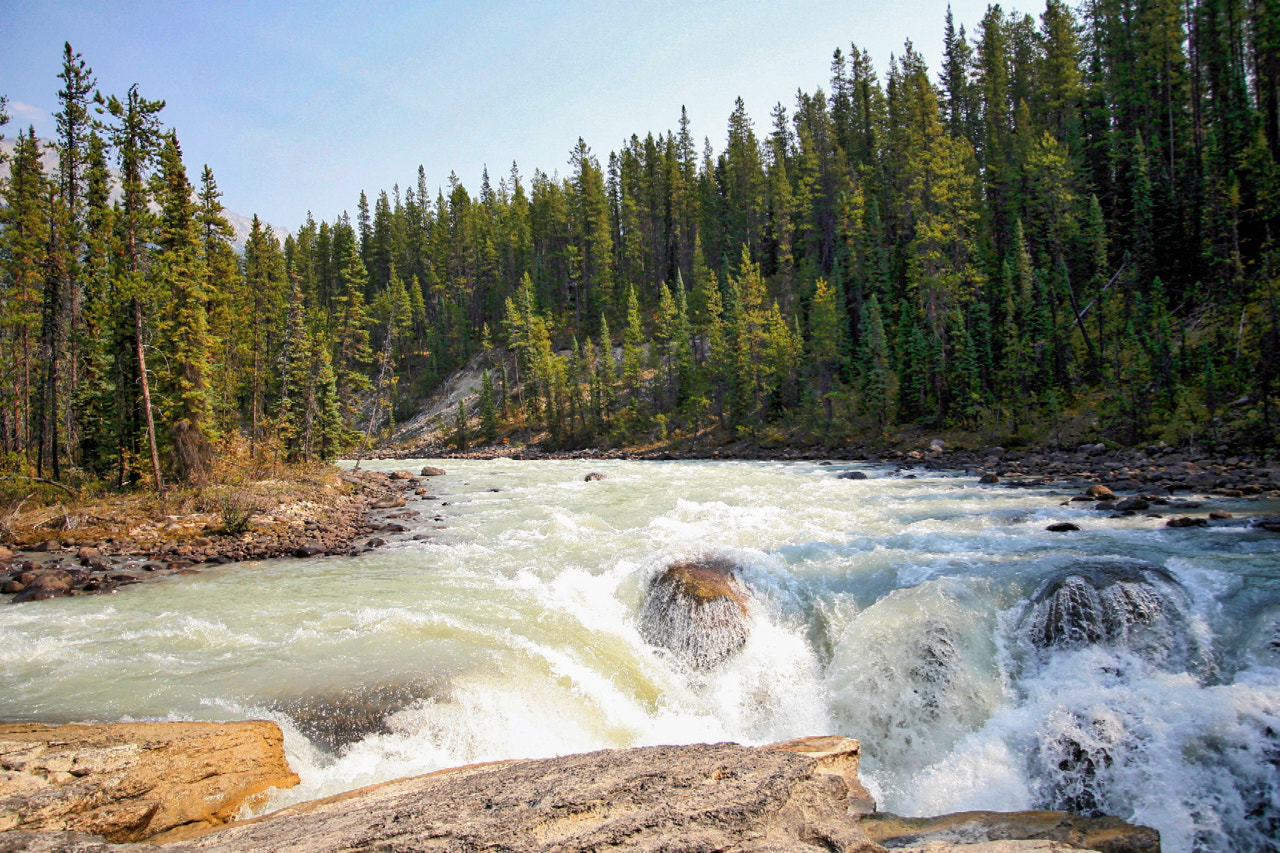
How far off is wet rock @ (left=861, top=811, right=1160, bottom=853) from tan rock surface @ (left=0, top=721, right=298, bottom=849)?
17.3ft

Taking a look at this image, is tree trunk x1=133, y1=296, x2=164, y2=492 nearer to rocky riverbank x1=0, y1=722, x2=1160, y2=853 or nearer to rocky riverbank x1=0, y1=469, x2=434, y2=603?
rocky riverbank x1=0, y1=469, x2=434, y2=603

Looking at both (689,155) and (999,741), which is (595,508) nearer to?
(999,741)

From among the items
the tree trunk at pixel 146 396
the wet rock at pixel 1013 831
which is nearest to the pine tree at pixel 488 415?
the tree trunk at pixel 146 396

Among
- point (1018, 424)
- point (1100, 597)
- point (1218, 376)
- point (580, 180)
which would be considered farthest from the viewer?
A: point (580, 180)

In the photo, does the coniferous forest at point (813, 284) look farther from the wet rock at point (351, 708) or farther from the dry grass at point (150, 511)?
the wet rock at point (351, 708)

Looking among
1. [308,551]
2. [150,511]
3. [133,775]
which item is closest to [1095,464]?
[308,551]

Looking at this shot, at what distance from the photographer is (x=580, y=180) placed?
237 ft

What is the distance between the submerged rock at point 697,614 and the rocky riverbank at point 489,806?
137 inches

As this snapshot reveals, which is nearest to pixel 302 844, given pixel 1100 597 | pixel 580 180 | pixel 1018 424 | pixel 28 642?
pixel 1100 597

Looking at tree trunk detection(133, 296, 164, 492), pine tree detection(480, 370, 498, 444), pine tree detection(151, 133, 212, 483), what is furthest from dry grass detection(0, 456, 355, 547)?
pine tree detection(480, 370, 498, 444)

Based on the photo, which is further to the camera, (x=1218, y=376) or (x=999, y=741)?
(x=1218, y=376)

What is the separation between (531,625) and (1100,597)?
794 centimetres

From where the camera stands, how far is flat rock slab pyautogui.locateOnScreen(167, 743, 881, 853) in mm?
2799

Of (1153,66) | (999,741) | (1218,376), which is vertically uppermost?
(1153,66)
